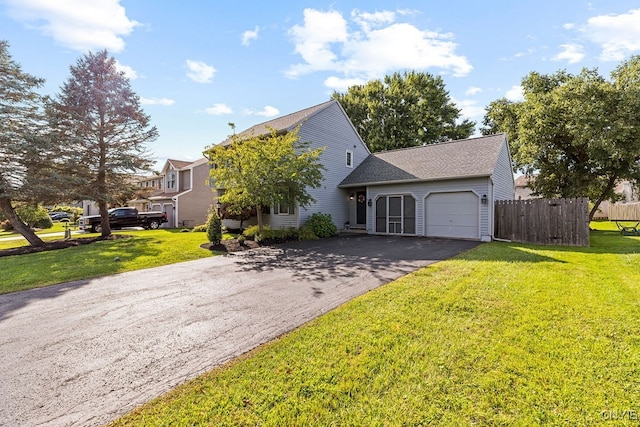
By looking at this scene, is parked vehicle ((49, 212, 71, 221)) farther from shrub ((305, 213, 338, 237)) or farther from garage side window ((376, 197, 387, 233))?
garage side window ((376, 197, 387, 233))

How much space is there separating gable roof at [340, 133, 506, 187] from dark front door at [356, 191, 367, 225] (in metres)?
1.22

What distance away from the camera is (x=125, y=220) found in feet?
71.3

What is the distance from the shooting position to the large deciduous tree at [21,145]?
1221 centimetres

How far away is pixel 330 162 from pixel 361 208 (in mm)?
3443

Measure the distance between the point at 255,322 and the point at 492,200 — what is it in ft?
40.0

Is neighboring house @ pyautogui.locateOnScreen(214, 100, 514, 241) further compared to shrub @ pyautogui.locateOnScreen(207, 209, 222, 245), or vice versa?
neighboring house @ pyautogui.locateOnScreen(214, 100, 514, 241)

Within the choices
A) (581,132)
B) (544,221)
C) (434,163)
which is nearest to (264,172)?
(434,163)

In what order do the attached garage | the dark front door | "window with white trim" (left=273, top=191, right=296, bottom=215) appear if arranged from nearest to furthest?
the attached garage → "window with white trim" (left=273, top=191, right=296, bottom=215) → the dark front door

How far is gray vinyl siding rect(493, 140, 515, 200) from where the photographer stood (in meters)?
13.4

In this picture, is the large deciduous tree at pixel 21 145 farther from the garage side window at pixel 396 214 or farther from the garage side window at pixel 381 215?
the garage side window at pixel 396 214

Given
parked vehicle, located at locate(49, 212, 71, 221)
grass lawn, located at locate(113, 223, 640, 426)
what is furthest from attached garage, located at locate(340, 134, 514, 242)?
parked vehicle, located at locate(49, 212, 71, 221)

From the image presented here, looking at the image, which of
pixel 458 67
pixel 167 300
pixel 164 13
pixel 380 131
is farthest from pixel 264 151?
pixel 380 131

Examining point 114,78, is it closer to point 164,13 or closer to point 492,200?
point 164,13

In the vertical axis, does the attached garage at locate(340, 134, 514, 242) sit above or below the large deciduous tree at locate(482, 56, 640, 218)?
below
